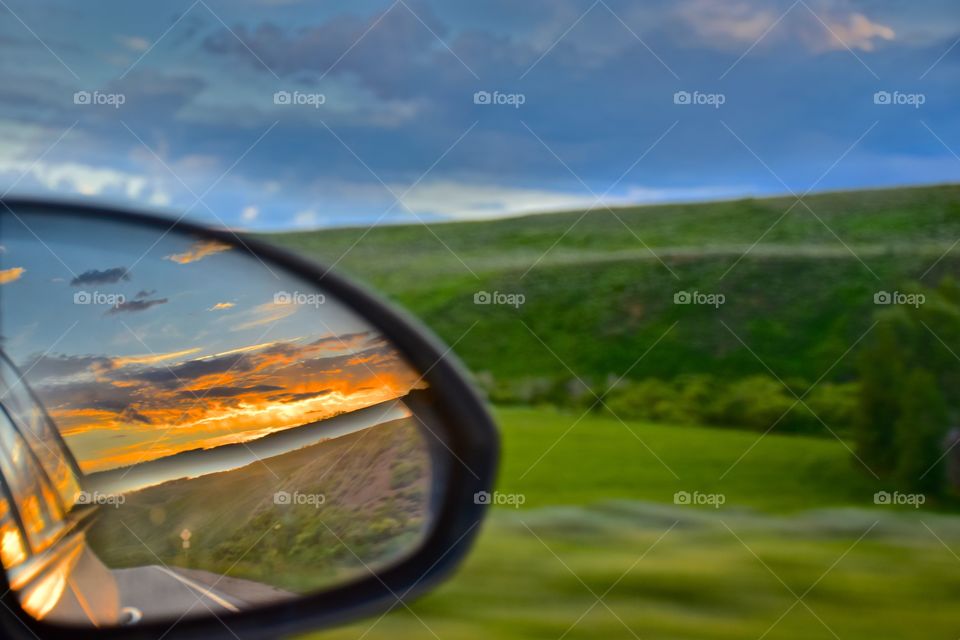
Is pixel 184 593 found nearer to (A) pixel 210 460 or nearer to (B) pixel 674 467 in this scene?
(A) pixel 210 460

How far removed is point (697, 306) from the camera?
11828 millimetres

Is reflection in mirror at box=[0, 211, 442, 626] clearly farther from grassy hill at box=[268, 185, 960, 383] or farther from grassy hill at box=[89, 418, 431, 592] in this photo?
grassy hill at box=[268, 185, 960, 383]

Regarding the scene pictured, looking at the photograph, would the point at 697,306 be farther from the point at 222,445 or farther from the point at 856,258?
the point at 222,445

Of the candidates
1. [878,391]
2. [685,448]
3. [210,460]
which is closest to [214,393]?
[210,460]

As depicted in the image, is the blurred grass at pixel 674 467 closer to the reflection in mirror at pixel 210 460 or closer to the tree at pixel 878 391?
the tree at pixel 878 391

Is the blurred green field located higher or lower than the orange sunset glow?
lower

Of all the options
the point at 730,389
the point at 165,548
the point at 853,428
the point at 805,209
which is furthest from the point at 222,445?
the point at 805,209

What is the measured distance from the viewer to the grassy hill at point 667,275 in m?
10.3

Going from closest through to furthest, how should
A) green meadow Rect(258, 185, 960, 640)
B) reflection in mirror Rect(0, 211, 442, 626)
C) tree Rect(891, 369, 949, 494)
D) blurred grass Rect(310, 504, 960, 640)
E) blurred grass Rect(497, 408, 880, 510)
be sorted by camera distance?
reflection in mirror Rect(0, 211, 442, 626)
blurred grass Rect(310, 504, 960, 640)
green meadow Rect(258, 185, 960, 640)
tree Rect(891, 369, 949, 494)
blurred grass Rect(497, 408, 880, 510)

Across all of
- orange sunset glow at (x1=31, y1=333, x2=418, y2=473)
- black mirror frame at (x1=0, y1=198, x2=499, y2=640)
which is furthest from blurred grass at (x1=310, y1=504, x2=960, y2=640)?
orange sunset glow at (x1=31, y1=333, x2=418, y2=473)

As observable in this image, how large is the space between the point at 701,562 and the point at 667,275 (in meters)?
11.3

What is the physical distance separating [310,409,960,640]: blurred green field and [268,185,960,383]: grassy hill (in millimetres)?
1938

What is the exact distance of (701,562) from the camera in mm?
3855

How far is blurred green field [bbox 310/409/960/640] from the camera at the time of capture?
3205 millimetres
